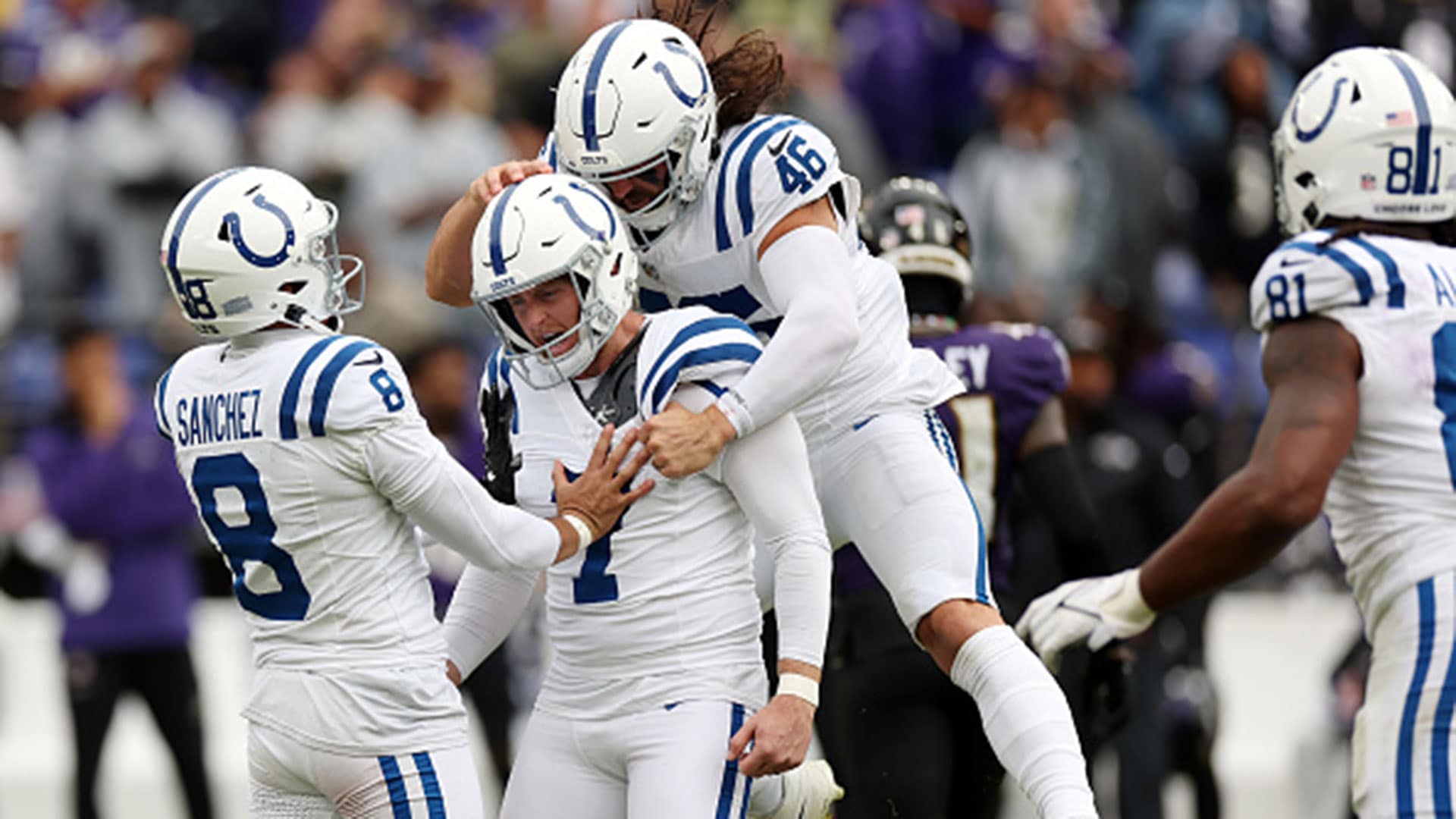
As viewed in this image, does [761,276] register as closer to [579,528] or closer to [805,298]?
[805,298]

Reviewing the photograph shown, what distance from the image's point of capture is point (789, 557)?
4707 mm

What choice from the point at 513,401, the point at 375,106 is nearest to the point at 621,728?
the point at 513,401

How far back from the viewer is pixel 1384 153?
4.96 metres

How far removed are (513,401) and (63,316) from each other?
6.13 m

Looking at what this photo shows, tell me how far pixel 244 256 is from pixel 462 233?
68cm

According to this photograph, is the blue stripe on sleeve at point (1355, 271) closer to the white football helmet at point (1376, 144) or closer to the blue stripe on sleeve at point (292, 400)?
the white football helmet at point (1376, 144)

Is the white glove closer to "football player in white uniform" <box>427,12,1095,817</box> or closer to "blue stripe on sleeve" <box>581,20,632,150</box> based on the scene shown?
"football player in white uniform" <box>427,12,1095,817</box>

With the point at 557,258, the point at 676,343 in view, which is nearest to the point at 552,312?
the point at 557,258

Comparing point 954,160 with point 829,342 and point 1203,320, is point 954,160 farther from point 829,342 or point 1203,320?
point 829,342

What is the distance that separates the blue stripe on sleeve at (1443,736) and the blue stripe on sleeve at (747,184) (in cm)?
165

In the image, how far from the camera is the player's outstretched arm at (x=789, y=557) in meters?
4.62

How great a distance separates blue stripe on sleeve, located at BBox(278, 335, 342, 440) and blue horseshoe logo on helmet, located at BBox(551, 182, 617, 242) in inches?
21.4

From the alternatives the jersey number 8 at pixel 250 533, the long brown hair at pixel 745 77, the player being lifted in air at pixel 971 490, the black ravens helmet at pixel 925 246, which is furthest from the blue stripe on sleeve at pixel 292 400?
the black ravens helmet at pixel 925 246

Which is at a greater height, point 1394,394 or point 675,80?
point 675,80
